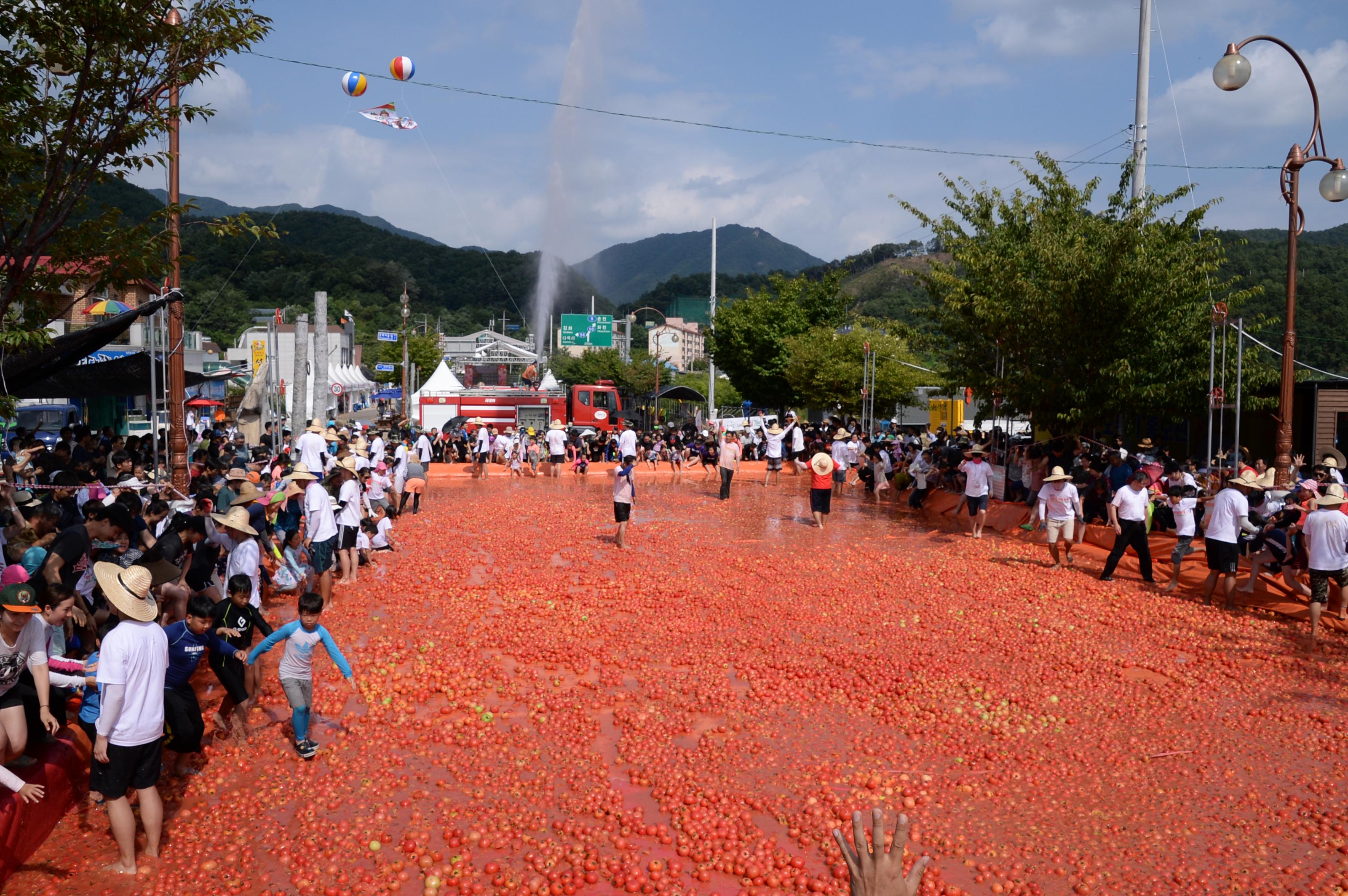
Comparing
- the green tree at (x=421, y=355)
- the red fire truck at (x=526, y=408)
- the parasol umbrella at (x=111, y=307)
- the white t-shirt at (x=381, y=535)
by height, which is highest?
the green tree at (x=421, y=355)

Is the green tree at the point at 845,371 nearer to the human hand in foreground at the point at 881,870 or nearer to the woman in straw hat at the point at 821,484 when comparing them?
the woman in straw hat at the point at 821,484

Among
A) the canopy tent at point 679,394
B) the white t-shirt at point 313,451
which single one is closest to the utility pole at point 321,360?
the white t-shirt at point 313,451

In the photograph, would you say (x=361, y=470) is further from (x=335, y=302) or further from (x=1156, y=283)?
(x=335, y=302)

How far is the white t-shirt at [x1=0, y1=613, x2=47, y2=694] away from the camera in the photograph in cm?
535

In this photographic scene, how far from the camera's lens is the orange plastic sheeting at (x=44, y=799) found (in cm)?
516

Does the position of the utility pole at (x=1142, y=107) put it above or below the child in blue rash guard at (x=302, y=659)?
above

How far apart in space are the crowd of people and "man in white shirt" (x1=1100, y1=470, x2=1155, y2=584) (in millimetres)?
10308

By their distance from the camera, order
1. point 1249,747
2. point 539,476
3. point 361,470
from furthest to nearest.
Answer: point 539,476 < point 361,470 < point 1249,747

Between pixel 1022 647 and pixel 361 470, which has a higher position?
pixel 361 470

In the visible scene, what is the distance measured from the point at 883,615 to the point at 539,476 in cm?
1929

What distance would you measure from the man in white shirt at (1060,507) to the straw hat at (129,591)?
11.9m

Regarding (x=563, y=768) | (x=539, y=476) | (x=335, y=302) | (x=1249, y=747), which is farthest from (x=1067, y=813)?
(x=335, y=302)

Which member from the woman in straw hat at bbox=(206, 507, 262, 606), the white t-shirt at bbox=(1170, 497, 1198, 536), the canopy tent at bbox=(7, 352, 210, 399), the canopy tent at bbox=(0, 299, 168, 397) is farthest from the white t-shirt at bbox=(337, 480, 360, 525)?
the white t-shirt at bbox=(1170, 497, 1198, 536)

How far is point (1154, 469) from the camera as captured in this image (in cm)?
1556
